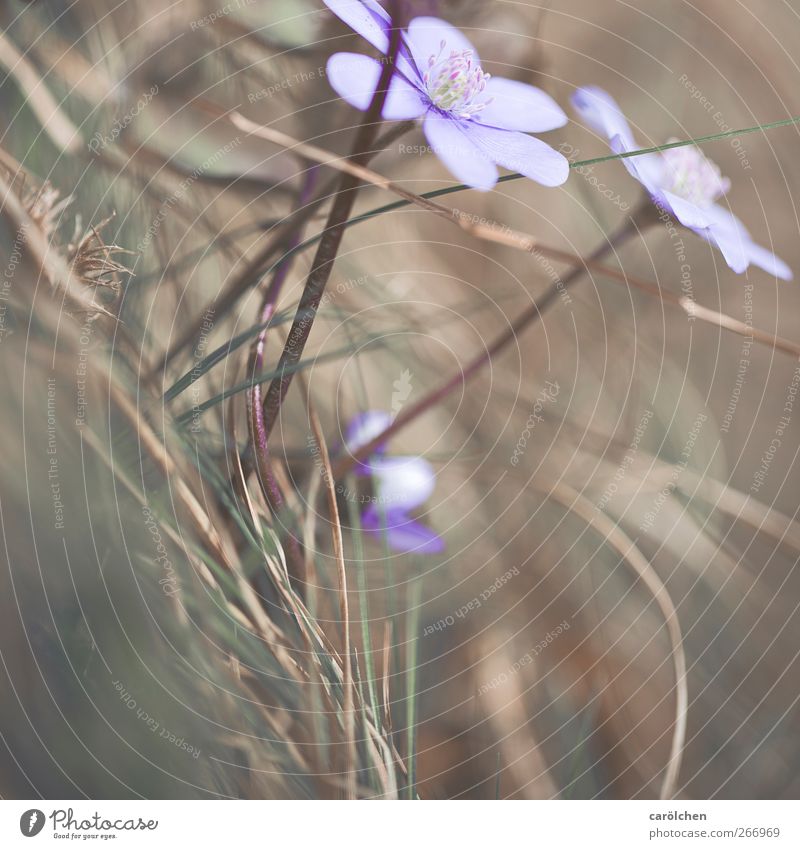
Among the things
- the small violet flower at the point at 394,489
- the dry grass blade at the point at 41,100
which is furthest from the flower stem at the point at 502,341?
the dry grass blade at the point at 41,100

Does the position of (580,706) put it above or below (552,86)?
below

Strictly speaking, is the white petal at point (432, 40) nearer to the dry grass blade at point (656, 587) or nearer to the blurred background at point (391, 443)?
the blurred background at point (391, 443)

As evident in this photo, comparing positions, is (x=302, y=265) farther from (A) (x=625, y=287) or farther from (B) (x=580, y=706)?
(B) (x=580, y=706)

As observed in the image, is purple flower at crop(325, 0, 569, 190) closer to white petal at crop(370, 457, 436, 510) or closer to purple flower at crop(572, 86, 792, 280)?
purple flower at crop(572, 86, 792, 280)

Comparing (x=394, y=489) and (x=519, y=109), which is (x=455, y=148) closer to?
(x=519, y=109)

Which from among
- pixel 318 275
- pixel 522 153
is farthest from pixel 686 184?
pixel 318 275

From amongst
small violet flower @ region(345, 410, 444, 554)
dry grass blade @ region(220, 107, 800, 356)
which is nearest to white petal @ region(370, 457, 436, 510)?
small violet flower @ region(345, 410, 444, 554)
